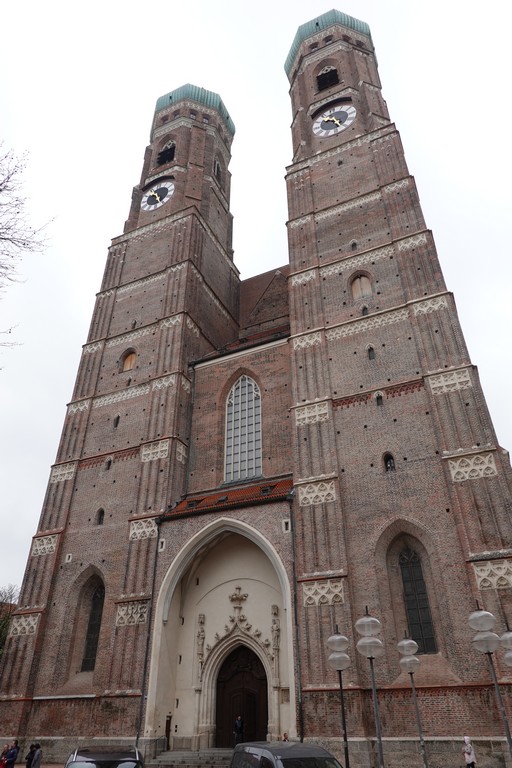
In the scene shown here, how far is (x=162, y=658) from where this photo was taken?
17.0 m

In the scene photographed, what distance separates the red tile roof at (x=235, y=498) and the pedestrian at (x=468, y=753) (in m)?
7.65

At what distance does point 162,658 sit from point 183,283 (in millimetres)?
16100

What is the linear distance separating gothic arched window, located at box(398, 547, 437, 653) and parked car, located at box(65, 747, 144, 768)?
8.23m

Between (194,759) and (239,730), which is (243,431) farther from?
(194,759)

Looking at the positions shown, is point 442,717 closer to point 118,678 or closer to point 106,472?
point 118,678

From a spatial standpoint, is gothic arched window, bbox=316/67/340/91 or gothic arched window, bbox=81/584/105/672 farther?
gothic arched window, bbox=316/67/340/91

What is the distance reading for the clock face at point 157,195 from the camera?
31916 mm

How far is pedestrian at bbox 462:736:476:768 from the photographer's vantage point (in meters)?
11.7

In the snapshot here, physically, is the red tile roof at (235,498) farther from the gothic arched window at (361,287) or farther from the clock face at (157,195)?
the clock face at (157,195)

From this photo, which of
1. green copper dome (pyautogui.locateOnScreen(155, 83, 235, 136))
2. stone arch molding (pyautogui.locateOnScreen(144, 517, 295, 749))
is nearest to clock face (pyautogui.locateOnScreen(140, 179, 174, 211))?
green copper dome (pyautogui.locateOnScreen(155, 83, 235, 136))

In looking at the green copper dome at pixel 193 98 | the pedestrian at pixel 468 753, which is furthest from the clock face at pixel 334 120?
the pedestrian at pixel 468 753

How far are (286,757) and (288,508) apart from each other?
989 cm

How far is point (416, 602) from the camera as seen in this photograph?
14977 mm

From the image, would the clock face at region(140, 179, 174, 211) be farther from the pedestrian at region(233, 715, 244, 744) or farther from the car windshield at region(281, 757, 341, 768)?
the car windshield at region(281, 757, 341, 768)
